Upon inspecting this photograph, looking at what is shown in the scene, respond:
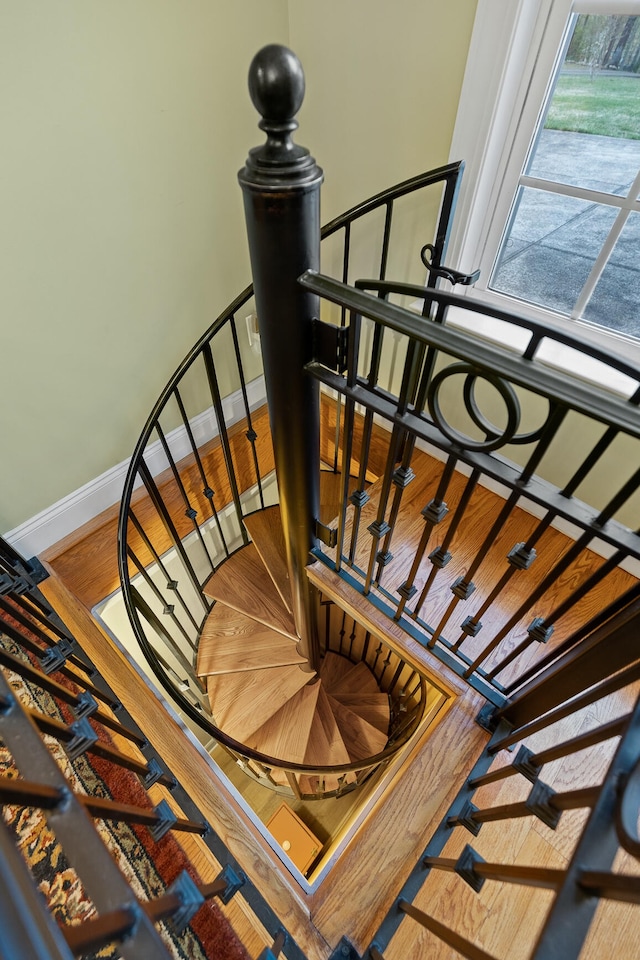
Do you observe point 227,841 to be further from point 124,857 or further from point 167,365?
point 167,365

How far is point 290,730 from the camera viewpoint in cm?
209

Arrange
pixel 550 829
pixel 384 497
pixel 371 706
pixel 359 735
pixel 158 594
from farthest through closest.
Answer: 1. pixel 371 706
2. pixel 359 735
3. pixel 158 594
4. pixel 384 497
5. pixel 550 829

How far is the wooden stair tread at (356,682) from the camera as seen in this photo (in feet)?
8.69

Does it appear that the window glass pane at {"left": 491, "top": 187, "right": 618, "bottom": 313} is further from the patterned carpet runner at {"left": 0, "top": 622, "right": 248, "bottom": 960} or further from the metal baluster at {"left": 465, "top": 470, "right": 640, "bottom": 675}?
the patterned carpet runner at {"left": 0, "top": 622, "right": 248, "bottom": 960}

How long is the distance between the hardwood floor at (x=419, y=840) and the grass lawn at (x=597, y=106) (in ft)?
4.36

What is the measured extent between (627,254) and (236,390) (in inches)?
66.1

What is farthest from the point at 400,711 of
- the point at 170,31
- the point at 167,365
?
the point at 170,31

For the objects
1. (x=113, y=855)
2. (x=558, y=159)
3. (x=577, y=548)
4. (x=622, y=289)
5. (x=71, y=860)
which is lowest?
(x=113, y=855)

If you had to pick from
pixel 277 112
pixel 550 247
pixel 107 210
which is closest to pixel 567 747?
pixel 277 112

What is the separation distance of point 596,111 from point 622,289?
0.49 meters

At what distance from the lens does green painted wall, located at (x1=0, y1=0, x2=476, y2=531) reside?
1318 mm

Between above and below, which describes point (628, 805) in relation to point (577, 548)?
below

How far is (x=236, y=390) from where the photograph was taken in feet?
7.84

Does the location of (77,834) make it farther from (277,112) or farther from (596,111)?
(596,111)
